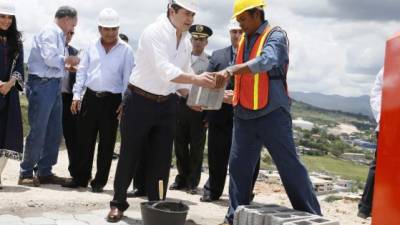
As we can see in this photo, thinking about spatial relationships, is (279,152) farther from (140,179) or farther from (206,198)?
(140,179)

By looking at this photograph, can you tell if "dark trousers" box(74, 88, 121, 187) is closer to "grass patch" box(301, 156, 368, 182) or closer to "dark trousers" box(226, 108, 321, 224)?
"dark trousers" box(226, 108, 321, 224)

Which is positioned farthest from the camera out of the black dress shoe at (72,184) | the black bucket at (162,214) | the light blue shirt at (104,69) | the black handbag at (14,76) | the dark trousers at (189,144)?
the dark trousers at (189,144)

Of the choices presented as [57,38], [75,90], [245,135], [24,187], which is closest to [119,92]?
[75,90]

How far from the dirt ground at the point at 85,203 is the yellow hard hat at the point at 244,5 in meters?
2.16

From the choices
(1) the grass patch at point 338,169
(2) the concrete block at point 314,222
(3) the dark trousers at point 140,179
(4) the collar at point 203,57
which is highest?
(4) the collar at point 203,57

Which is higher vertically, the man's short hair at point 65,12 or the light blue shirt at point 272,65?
the man's short hair at point 65,12

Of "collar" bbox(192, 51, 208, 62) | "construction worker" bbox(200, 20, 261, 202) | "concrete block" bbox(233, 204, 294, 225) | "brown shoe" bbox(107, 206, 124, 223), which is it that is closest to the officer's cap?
"collar" bbox(192, 51, 208, 62)

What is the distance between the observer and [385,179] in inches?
122

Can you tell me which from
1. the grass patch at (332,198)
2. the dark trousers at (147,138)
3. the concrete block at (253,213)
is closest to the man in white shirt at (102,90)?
the dark trousers at (147,138)

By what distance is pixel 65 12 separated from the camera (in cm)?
706

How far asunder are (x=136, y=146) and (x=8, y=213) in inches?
55.2

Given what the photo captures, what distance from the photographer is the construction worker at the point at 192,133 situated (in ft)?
24.2

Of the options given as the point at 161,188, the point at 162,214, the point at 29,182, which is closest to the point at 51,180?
the point at 29,182

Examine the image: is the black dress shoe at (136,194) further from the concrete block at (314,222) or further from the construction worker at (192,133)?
the concrete block at (314,222)
